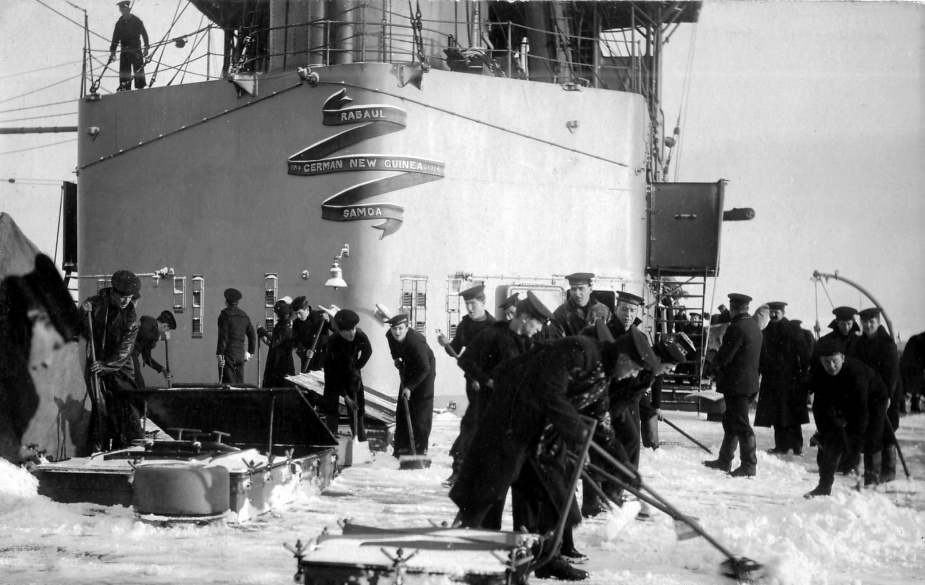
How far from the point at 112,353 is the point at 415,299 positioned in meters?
7.29

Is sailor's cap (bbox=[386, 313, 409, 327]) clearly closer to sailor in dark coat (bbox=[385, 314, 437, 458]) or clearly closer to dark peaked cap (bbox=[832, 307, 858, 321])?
sailor in dark coat (bbox=[385, 314, 437, 458])

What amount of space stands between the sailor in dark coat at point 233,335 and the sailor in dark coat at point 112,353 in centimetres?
402

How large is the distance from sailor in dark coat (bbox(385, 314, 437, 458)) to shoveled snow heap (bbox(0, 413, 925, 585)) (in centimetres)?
120

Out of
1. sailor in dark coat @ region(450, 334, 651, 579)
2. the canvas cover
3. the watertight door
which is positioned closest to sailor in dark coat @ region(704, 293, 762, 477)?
sailor in dark coat @ region(450, 334, 651, 579)

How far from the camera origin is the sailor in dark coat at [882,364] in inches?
372

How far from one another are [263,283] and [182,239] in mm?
1727

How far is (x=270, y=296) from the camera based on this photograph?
1572cm

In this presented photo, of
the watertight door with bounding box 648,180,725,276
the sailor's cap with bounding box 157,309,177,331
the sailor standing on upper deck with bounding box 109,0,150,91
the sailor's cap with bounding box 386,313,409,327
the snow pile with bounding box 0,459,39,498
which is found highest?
the sailor standing on upper deck with bounding box 109,0,150,91

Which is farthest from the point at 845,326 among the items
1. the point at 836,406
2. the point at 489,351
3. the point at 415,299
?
the point at 415,299

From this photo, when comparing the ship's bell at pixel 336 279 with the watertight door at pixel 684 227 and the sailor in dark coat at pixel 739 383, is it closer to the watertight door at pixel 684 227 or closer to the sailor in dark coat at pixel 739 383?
the watertight door at pixel 684 227

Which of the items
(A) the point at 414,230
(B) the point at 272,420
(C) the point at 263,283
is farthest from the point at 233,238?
(B) the point at 272,420

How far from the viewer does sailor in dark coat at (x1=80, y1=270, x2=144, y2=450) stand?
8789 millimetres

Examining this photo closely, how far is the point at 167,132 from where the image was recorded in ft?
53.4

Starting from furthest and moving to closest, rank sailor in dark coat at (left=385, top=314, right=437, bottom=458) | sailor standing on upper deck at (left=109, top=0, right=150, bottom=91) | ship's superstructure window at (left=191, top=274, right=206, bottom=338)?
sailor standing on upper deck at (left=109, top=0, right=150, bottom=91)
ship's superstructure window at (left=191, top=274, right=206, bottom=338)
sailor in dark coat at (left=385, top=314, right=437, bottom=458)
